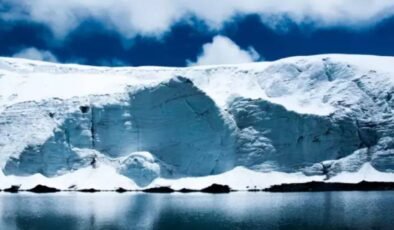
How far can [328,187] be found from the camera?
6738 centimetres

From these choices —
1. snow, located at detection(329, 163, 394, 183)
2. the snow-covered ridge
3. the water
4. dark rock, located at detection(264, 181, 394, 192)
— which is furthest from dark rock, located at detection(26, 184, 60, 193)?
snow, located at detection(329, 163, 394, 183)

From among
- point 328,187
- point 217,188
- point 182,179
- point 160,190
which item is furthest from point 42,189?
point 328,187

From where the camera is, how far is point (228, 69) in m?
83.7

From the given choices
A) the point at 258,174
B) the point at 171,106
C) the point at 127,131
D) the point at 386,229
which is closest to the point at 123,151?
the point at 127,131

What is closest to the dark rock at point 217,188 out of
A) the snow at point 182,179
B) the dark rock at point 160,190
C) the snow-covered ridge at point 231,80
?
the snow at point 182,179

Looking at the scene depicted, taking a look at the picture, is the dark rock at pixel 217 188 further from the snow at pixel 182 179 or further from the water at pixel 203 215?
the water at pixel 203 215

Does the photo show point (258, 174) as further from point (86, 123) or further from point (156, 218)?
point (156, 218)

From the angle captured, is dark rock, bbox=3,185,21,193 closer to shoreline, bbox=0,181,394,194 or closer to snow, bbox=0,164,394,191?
shoreline, bbox=0,181,394,194

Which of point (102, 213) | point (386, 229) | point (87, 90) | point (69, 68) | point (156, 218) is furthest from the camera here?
point (69, 68)

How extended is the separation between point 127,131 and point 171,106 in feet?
19.6

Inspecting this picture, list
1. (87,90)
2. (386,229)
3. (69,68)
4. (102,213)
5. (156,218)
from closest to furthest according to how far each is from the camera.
Result: (386,229), (156,218), (102,213), (87,90), (69,68)

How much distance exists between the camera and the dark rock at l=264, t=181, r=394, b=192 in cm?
6671

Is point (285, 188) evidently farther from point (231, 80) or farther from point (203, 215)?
point (203, 215)

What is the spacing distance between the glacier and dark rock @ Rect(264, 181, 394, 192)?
1133 millimetres
